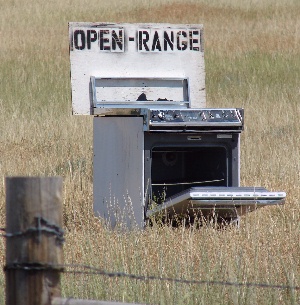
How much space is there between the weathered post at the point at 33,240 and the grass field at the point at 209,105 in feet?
5.23

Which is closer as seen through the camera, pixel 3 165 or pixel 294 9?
pixel 3 165

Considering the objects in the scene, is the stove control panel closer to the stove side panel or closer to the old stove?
the old stove

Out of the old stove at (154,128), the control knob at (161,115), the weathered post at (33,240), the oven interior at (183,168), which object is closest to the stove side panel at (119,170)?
the old stove at (154,128)

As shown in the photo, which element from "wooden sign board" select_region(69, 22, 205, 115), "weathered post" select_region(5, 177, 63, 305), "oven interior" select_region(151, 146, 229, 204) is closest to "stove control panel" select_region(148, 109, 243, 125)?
"oven interior" select_region(151, 146, 229, 204)

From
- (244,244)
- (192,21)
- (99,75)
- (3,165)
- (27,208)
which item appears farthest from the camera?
(192,21)

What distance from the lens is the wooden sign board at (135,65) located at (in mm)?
7371

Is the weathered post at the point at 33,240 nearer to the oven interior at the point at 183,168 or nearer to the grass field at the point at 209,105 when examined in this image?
the grass field at the point at 209,105

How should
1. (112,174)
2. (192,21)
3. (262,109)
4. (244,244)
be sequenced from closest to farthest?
(244,244) < (112,174) < (262,109) < (192,21)

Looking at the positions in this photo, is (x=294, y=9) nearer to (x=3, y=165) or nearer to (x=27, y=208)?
(x=3, y=165)

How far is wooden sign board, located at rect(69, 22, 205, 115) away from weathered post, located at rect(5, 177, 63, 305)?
14.2 feet

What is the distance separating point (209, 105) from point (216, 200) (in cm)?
966

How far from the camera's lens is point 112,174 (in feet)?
22.7

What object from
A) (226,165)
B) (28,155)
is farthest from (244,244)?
(28,155)

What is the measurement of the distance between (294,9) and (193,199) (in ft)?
70.0
